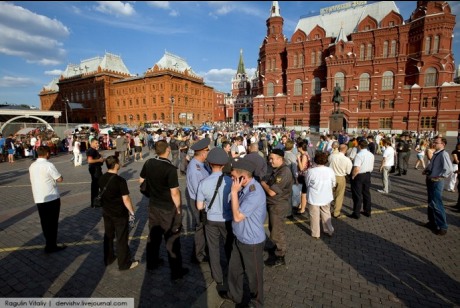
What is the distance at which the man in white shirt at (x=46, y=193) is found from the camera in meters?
4.68

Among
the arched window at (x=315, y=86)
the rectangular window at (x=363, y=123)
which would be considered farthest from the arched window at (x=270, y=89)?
the rectangular window at (x=363, y=123)

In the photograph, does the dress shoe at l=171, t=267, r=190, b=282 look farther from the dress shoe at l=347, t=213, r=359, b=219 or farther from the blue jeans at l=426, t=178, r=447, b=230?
the blue jeans at l=426, t=178, r=447, b=230

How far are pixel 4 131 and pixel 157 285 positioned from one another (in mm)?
29009

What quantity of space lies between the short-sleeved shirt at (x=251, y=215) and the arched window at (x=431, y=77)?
171 feet

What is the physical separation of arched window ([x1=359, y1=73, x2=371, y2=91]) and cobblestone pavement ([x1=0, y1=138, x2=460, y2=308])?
149ft

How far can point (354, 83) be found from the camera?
45562 millimetres

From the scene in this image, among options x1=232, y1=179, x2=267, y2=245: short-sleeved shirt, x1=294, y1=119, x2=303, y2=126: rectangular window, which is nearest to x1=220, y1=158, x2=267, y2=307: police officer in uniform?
x1=232, y1=179, x2=267, y2=245: short-sleeved shirt

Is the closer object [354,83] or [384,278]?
[384,278]

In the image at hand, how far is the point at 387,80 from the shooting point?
145ft

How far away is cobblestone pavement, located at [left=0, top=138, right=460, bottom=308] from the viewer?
368 cm

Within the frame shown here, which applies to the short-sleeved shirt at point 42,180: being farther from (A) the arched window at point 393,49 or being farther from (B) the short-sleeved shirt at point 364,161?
(A) the arched window at point 393,49

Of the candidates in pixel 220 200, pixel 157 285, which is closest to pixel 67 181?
pixel 157 285

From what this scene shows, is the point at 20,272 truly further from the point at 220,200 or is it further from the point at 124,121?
the point at 124,121

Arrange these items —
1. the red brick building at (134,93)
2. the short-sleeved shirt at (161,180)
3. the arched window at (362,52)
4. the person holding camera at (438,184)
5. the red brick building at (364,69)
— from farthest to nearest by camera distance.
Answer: the red brick building at (134,93) → the arched window at (362,52) → the red brick building at (364,69) → the person holding camera at (438,184) → the short-sleeved shirt at (161,180)
